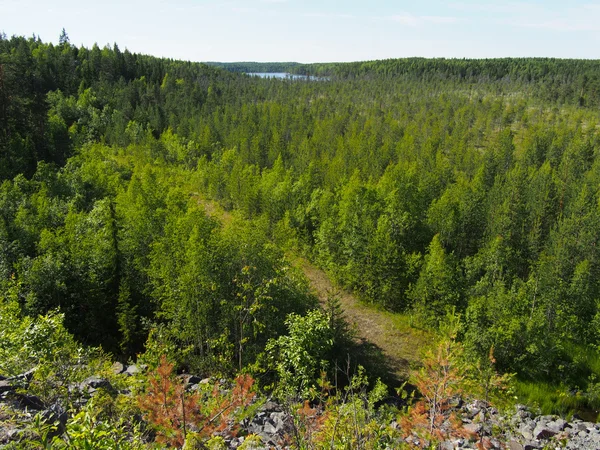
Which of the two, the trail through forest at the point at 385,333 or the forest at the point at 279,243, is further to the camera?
the trail through forest at the point at 385,333

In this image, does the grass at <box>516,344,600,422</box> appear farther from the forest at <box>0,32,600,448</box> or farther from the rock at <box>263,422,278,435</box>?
the rock at <box>263,422,278,435</box>

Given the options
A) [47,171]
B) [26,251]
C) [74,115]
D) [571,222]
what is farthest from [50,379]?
[74,115]

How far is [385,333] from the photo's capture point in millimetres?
29078

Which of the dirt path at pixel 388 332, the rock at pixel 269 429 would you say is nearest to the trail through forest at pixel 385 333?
the dirt path at pixel 388 332

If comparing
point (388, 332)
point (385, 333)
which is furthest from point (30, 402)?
point (388, 332)

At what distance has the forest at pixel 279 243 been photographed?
20.2 metres

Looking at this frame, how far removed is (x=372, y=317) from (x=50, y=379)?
2369 cm

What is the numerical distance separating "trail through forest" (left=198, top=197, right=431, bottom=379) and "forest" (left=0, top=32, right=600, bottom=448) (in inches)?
39.8

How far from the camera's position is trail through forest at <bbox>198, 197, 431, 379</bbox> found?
25484mm

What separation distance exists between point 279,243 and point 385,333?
10275 millimetres

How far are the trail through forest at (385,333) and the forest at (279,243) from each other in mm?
1011

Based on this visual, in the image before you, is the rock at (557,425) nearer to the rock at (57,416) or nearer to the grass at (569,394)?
the grass at (569,394)

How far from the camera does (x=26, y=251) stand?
26547 millimetres

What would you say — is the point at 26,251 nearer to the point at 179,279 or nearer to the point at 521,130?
the point at 179,279
